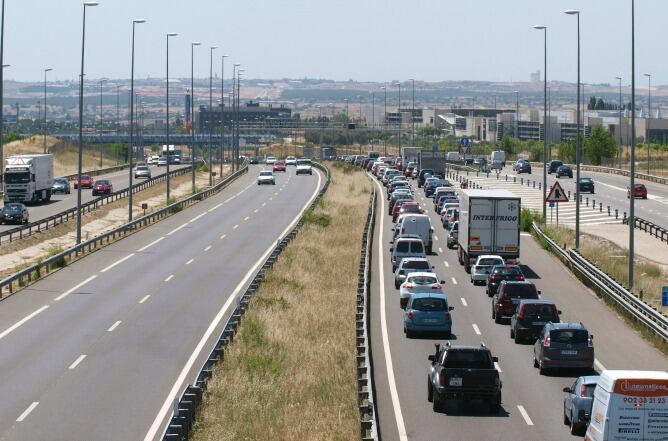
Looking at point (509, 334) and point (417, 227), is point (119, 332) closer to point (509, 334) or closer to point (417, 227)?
point (509, 334)

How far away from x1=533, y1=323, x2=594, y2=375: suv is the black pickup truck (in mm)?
4282

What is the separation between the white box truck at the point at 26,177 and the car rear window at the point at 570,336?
6112 cm

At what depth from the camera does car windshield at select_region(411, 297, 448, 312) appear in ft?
118

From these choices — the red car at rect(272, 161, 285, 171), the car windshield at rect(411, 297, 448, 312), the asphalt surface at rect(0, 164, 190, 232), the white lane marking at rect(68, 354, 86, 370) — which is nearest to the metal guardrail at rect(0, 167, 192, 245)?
the asphalt surface at rect(0, 164, 190, 232)

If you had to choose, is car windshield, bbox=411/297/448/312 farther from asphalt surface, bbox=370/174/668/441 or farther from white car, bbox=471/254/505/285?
white car, bbox=471/254/505/285

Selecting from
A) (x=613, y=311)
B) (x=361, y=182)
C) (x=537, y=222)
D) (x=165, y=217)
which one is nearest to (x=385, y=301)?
(x=613, y=311)

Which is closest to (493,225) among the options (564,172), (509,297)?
(509,297)

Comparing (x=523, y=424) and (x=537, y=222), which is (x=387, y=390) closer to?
(x=523, y=424)

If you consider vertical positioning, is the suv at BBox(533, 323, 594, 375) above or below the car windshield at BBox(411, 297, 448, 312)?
below

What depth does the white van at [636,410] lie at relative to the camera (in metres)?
18.7

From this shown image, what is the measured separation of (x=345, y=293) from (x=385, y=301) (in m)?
2.06

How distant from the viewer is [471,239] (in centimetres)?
5153

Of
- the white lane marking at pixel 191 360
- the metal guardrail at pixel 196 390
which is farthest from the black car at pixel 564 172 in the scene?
the metal guardrail at pixel 196 390

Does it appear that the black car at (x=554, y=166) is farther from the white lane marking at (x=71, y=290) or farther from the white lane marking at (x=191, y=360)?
the white lane marking at (x=71, y=290)
